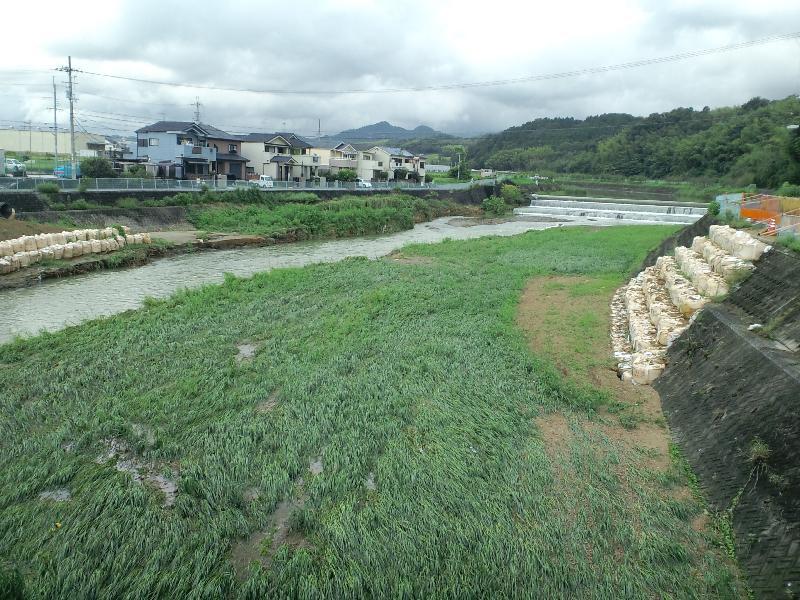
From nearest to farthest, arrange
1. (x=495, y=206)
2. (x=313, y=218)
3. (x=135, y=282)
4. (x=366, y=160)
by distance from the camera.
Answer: (x=135, y=282) → (x=313, y=218) → (x=495, y=206) → (x=366, y=160)

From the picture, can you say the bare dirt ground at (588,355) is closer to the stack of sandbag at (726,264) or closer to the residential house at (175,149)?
the stack of sandbag at (726,264)

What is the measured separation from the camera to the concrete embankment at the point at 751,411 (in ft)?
17.2

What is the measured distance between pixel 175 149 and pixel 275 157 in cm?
1098

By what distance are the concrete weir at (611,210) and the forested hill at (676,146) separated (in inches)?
248

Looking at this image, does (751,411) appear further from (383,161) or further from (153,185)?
(383,161)

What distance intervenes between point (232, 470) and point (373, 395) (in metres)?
2.82

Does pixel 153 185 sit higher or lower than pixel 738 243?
higher

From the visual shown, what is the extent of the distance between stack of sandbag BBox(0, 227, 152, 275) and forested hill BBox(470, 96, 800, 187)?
1560 inches

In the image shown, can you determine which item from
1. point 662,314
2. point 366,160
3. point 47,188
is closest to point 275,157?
point 366,160

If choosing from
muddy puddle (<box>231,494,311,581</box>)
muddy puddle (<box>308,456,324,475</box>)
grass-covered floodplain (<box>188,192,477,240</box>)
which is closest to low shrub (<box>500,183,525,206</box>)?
grass-covered floodplain (<box>188,192,477,240</box>)

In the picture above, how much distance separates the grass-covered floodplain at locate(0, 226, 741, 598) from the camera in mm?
5156

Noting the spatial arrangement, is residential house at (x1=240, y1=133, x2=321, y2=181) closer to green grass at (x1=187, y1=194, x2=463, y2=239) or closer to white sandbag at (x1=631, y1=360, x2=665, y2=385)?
green grass at (x1=187, y1=194, x2=463, y2=239)

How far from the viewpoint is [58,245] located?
852 inches

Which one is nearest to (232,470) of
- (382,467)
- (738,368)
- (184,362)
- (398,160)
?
(382,467)
